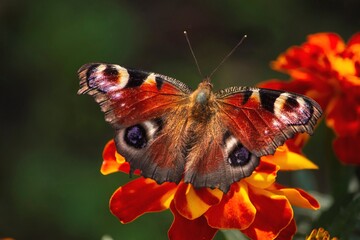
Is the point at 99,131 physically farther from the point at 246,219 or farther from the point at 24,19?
the point at 246,219

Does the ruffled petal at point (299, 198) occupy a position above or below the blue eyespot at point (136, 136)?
below

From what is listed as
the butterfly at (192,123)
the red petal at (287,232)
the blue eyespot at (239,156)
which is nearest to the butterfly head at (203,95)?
the butterfly at (192,123)

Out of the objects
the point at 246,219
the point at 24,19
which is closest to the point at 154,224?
the point at 24,19

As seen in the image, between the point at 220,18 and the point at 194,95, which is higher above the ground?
the point at 194,95

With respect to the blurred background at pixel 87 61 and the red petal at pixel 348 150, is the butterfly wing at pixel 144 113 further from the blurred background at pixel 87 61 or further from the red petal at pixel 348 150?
the blurred background at pixel 87 61


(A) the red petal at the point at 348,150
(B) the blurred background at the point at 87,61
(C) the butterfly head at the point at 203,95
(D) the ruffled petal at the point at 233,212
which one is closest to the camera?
(D) the ruffled petal at the point at 233,212
